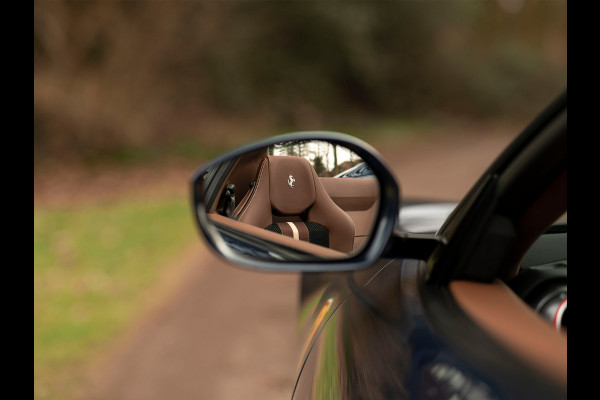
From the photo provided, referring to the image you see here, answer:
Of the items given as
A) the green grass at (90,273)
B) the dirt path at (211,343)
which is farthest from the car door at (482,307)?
the green grass at (90,273)

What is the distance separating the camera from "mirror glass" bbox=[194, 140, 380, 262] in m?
1.69

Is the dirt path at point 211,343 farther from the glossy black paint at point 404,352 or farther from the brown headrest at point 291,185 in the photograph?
the brown headrest at point 291,185

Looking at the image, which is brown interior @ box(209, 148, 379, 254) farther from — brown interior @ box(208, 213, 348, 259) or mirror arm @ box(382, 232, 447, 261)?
mirror arm @ box(382, 232, 447, 261)

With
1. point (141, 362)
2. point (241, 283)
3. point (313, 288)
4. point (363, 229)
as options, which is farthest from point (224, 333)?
point (363, 229)

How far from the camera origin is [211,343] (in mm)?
4891

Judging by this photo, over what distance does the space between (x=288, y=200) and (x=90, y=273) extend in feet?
17.3

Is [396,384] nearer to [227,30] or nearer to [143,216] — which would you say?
[143,216]

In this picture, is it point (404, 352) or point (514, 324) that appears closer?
point (514, 324)

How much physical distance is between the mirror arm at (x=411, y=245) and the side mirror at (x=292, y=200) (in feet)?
0.36

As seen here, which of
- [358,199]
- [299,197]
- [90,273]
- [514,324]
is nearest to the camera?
[514,324]

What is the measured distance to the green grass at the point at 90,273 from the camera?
15.0 feet

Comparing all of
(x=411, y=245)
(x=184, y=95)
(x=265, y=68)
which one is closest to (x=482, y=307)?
(x=411, y=245)

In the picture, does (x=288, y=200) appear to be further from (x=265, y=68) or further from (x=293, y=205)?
(x=265, y=68)
